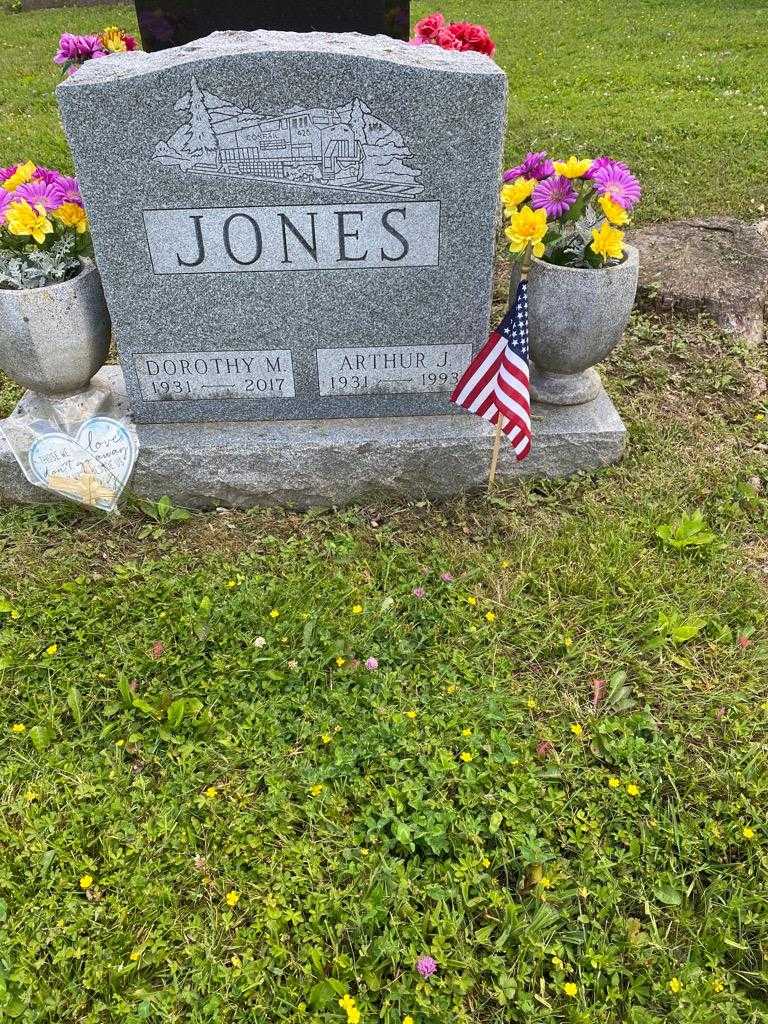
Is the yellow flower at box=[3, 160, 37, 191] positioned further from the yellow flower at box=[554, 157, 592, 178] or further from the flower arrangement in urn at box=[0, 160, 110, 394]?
the yellow flower at box=[554, 157, 592, 178]

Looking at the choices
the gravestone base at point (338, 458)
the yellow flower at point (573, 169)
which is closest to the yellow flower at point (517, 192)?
the yellow flower at point (573, 169)

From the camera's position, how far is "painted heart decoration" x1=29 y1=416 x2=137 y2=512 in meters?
3.12

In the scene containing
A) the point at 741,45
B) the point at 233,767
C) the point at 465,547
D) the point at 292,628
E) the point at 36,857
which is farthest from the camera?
the point at 741,45

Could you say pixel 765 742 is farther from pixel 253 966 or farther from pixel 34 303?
pixel 34 303

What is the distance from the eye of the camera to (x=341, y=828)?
211 cm

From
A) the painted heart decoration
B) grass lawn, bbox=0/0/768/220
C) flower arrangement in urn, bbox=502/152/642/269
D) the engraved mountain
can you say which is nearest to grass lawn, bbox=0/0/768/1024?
the painted heart decoration

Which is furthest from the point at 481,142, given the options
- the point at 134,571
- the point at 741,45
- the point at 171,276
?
the point at 741,45

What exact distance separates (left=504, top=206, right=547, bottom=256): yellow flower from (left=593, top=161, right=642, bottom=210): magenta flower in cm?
31

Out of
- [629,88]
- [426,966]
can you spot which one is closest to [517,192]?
[426,966]

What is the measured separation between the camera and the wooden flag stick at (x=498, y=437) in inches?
110

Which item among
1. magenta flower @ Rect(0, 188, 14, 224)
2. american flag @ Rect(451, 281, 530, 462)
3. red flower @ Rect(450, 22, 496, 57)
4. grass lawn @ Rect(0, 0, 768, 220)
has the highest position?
red flower @ Rect(450, 22, 496, 57)

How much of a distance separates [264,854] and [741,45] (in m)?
10.9

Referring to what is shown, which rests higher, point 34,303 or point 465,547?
point 34,303

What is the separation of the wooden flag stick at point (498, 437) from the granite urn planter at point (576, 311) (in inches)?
6.1
